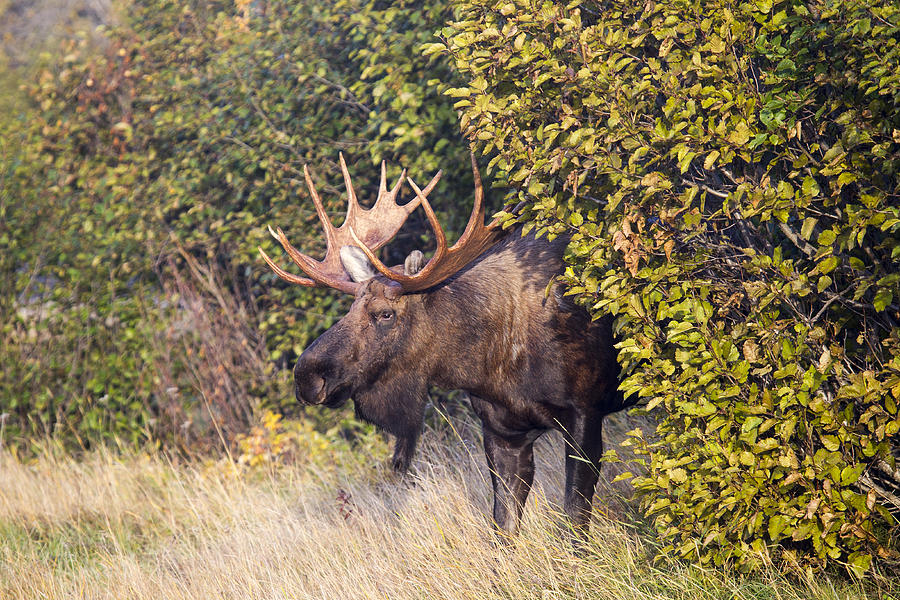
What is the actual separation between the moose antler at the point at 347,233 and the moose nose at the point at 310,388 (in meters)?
Result: 0.67

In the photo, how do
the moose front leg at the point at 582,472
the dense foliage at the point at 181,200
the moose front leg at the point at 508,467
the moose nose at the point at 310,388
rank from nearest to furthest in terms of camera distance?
the moose nose at the point at 310,388 → the moose front leg at the point at 582,472 → the moose front leg at the point at 508,467 → the dense foliage at the point at 181,200

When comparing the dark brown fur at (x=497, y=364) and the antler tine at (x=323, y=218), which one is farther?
the antler tine at (x=323, y=218)

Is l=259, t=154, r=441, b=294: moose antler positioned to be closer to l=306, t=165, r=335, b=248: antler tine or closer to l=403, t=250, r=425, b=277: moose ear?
l=306, t=165, r=335, b=248: antler tine

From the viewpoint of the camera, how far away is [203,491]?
22.7 feet

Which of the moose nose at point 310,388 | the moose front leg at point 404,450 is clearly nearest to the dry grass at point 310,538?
the moose front leg at point 404,450

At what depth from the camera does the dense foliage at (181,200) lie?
7125 mm

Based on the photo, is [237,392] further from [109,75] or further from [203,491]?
[109,75]

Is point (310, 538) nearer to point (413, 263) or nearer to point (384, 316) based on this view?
point (384, 316)

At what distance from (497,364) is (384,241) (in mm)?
1127

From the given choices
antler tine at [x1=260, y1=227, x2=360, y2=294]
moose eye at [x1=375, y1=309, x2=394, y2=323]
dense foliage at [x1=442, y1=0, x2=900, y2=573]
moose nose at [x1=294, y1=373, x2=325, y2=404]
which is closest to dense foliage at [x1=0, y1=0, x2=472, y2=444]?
antler tine at [x1=260, y1=227, x2=360, y2=294]

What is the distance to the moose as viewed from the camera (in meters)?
4.64

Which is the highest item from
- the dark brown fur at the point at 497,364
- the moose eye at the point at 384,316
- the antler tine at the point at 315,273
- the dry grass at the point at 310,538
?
the antler tine at the point at 315,273

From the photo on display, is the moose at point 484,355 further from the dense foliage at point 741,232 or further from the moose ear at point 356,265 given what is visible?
the dense foliage at point 741,232

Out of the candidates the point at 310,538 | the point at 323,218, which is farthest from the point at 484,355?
the point at 310,538
